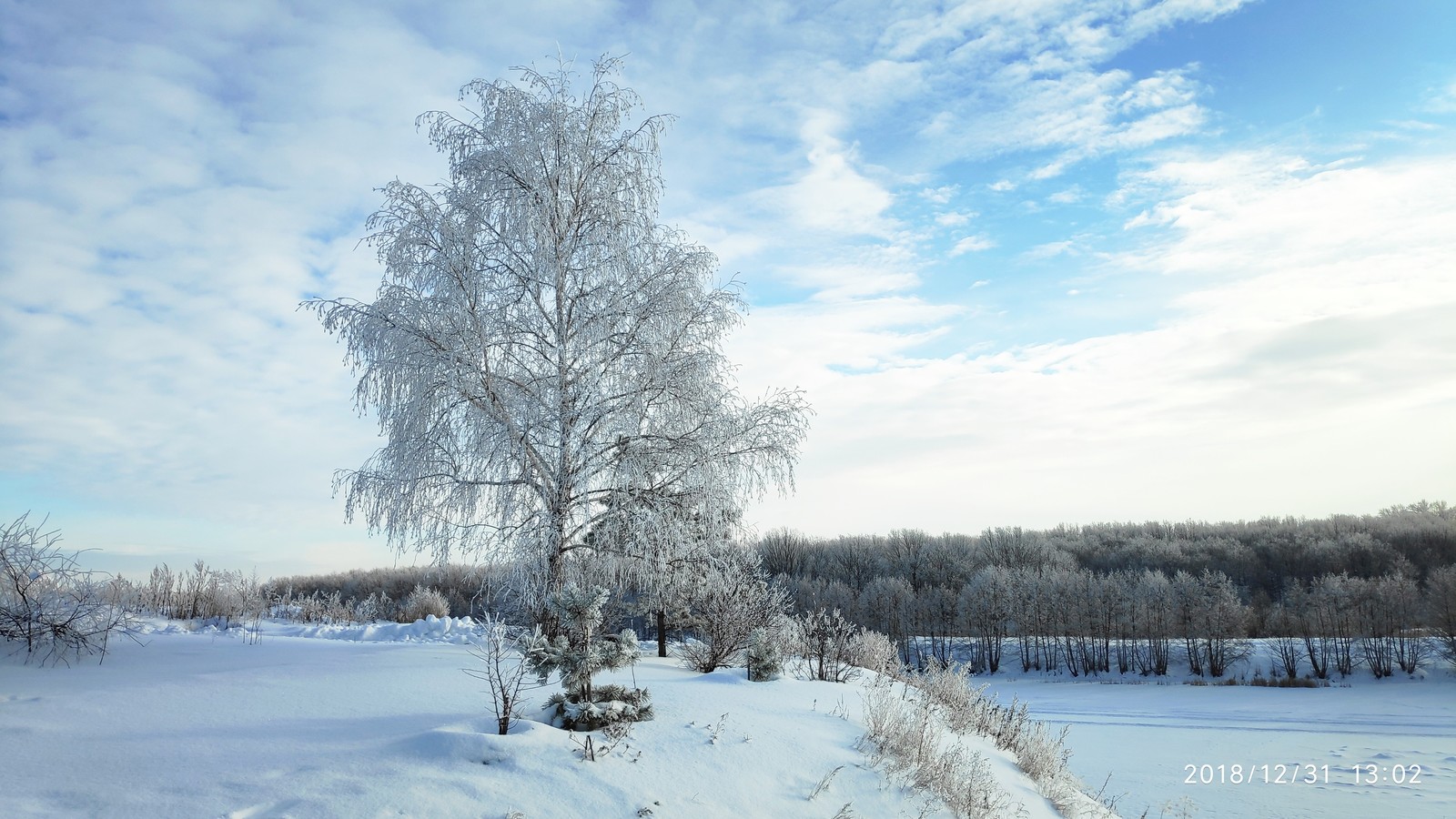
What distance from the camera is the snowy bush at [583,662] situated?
6914mm

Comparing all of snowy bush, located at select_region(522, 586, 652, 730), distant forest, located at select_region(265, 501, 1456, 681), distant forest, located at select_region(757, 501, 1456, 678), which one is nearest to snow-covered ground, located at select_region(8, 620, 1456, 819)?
snowy bush, located at select_region(522, 586, 652, 730)

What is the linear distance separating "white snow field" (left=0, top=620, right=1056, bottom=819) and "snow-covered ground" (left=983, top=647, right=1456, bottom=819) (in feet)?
15.9

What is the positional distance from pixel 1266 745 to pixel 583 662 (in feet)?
61.2

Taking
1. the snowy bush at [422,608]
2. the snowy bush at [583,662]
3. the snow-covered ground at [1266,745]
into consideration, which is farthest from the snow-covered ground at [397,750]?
the snowy bush at [422,608]

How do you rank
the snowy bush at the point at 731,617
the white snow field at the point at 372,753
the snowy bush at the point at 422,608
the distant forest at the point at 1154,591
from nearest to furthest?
the white snow field at the point at 372,753
the snowy bush at the point at 731,617
the snowy bush at the point at 422,608
the distant forest at the point at 1154,591

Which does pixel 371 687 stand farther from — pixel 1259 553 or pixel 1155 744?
pixel 1259 553

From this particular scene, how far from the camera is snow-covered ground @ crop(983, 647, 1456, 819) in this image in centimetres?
1258

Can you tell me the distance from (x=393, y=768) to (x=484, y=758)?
622 millimetres

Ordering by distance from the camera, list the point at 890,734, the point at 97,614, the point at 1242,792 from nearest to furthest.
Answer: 1. the point at 890,734
2. the point at 97,614
3. the point at 1242,792

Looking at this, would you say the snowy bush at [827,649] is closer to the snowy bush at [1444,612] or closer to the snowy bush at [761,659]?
the snowy bush at [761,659]

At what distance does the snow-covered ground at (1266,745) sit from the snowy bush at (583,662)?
6254 mm

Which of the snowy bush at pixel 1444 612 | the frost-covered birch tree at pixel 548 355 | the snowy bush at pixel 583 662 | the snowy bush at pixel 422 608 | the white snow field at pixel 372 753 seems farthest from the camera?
the snowy bush at pixel 1444 612

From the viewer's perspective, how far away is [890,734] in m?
7.62

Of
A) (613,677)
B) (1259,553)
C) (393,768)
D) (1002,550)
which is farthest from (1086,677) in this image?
(393,768)
